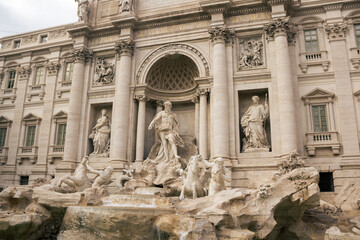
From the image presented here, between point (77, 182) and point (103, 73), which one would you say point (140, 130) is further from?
point (77, 182)

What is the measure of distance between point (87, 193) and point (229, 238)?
6.89 meters

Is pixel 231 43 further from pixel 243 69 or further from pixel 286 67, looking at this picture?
pixel 286 67

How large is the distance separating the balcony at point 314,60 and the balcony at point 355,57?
1.34 m

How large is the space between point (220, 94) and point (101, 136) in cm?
866

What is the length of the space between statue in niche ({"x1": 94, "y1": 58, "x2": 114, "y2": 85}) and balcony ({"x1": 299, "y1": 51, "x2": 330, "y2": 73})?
1281 cm

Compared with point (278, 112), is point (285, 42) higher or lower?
higher

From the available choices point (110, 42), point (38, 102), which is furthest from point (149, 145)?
point (38, 102)

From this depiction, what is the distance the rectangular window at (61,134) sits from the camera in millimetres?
22894

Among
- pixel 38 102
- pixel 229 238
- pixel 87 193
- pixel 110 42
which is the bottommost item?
pixel 229 238

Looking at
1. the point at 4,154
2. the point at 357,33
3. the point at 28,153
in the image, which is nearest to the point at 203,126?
the point at 357,33

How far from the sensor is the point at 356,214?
14148mm

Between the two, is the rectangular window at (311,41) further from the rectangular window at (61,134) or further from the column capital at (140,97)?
the rectangular window at (61,134)

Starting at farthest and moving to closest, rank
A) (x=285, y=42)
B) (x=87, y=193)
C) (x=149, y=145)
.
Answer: (x=149, y=145)
(x=285, y=42)
(x=87, y=193)

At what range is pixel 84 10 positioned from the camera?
23.1m
